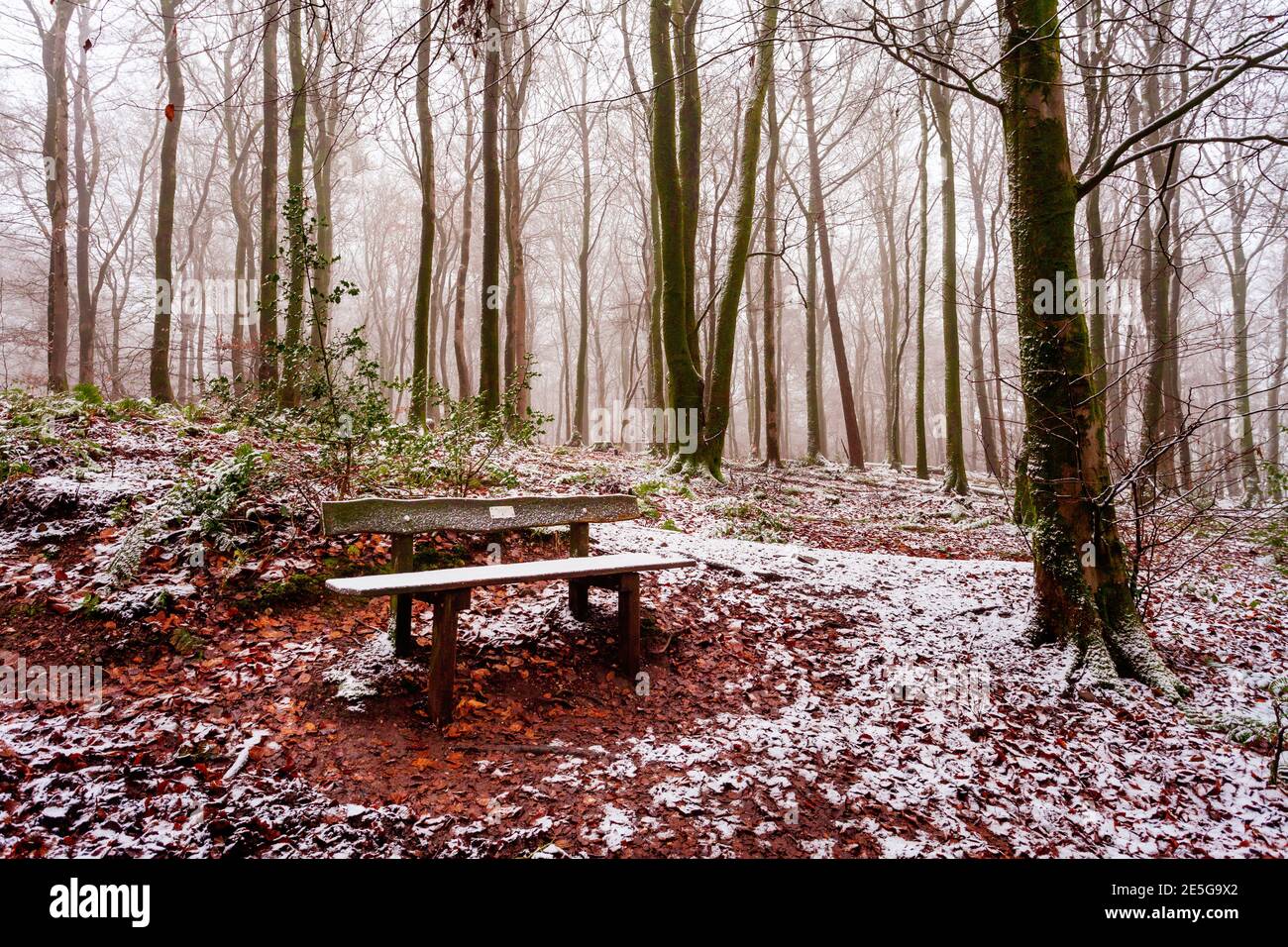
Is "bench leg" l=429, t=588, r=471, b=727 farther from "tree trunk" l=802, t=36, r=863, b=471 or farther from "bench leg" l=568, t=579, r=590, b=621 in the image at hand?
"tree trunk" l=802, t=36, r=863, b=471

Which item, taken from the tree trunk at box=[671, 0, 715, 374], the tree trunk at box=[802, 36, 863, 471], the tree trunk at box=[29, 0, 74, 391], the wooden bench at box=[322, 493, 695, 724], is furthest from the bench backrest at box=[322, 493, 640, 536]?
the tree trunk at box=[802, 36, 863, 471]

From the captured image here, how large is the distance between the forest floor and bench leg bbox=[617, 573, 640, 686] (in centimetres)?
14

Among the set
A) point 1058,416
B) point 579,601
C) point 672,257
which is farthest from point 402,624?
point 672,257

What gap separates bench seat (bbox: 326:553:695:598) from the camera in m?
3.06

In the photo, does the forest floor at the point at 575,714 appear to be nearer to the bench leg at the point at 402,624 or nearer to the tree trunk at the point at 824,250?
the bench leg at the point at 402,624

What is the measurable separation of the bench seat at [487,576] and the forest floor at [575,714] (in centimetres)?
57

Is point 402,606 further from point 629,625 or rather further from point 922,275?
point 922,275

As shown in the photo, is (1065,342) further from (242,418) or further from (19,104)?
(19,104)

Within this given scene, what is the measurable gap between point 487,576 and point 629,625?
1.03 metres

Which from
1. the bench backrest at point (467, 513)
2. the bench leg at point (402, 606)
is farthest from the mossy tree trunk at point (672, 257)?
the bench leg at point (402, 606)

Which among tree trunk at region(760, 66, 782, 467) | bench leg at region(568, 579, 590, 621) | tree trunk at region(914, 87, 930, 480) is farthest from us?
tree trunk at region(914, 87, 930, 480)

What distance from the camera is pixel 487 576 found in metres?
3.39

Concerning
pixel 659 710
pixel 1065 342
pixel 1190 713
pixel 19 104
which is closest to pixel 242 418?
pixel 659 710

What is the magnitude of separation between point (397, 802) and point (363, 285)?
91.8 feet
